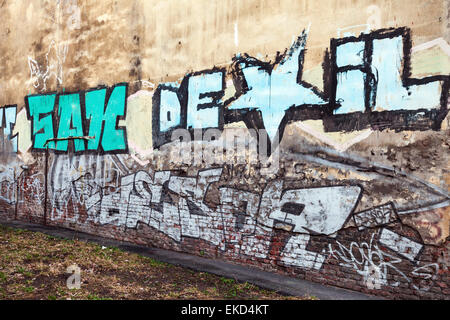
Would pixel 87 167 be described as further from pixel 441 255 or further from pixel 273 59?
pixel 441 255

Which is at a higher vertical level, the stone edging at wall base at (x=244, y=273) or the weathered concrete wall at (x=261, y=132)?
the weathered concrete wall at (x=261, y=132)

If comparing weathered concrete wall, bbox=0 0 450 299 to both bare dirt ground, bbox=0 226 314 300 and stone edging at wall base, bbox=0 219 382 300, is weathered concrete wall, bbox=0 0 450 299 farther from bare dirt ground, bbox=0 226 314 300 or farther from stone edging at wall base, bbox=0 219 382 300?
bare dirt ground, bbox=0 226 314 300

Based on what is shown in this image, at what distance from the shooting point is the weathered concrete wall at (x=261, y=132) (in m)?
4.09

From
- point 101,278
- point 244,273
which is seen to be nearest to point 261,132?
point 244,273

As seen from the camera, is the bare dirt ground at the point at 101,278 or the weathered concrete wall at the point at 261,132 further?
the bare dirt ground at the point at 101,278

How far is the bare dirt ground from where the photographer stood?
4281 millimetres

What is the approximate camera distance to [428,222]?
13.0 ft

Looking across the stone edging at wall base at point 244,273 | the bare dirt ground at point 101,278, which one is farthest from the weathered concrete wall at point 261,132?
the bare dirt ground at point 101,278

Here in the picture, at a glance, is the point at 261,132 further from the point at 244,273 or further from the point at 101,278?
the point at 101,278

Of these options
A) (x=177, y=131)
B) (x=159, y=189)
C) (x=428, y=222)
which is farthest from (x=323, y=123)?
(x=159, y=189)

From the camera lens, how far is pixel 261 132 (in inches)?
207

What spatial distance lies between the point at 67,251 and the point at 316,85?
484 centimetres

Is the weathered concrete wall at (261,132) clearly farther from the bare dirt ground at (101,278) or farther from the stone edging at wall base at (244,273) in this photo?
the bare dirt ground at (101,278)

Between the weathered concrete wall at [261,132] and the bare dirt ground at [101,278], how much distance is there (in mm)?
705
